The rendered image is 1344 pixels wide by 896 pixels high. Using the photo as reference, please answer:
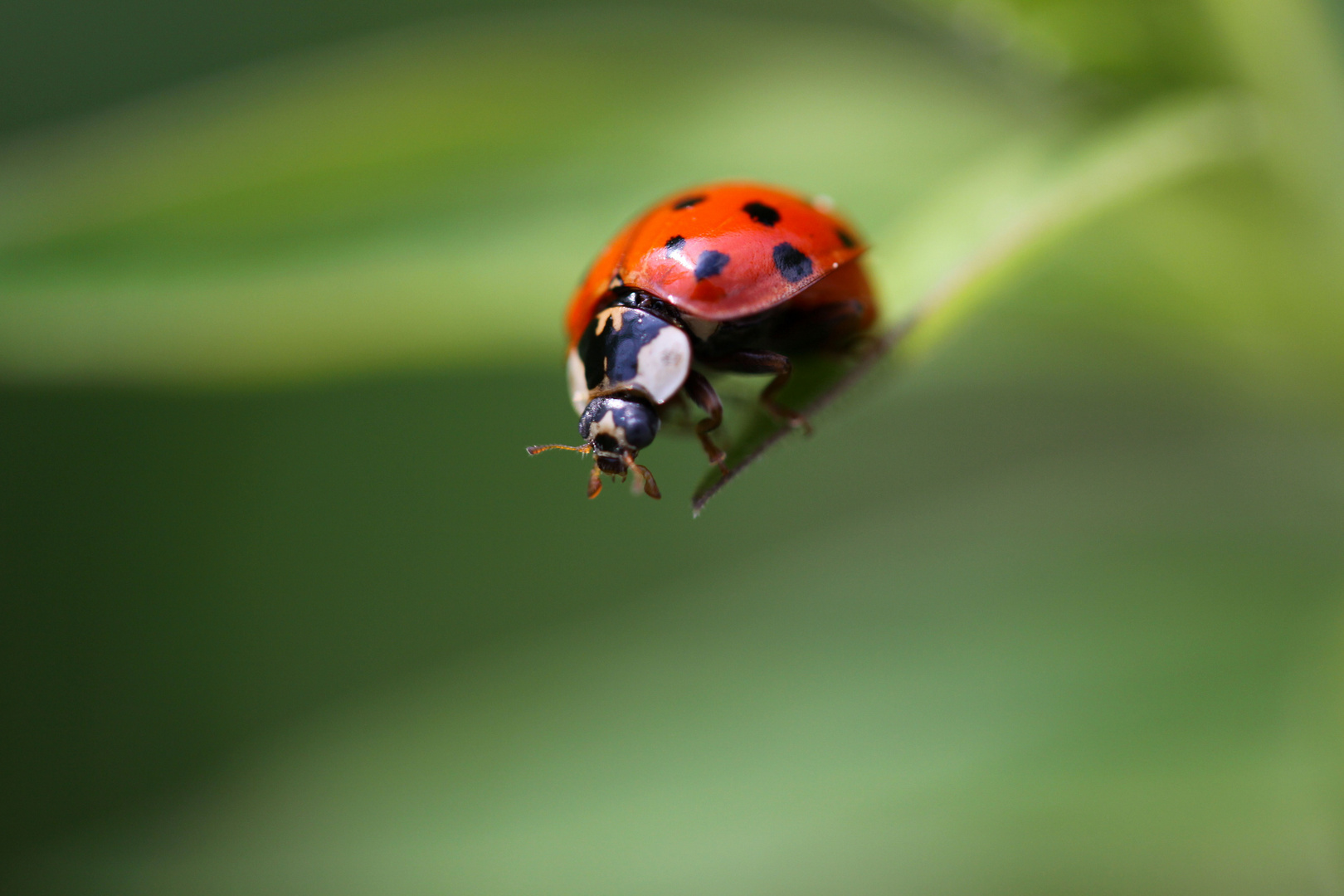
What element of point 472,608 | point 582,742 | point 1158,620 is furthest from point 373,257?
point 472,608

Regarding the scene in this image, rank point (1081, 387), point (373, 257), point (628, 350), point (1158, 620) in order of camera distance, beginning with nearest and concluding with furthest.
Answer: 1. point (628, 350)
2. point (373, 257)
3. point (1158, 620)
4. point (1081, 387)

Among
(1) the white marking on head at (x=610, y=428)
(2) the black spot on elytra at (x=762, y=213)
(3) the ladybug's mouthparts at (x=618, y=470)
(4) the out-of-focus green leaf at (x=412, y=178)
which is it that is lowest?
(3) the ladybug's mouthparts at (x=618, y=470)

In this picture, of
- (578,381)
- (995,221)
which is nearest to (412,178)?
(578,381)

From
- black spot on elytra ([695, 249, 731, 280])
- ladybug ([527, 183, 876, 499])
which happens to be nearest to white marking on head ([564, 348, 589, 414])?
ladybug ([527, 183, 876, 499])

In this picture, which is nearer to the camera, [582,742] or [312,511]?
[582,742]

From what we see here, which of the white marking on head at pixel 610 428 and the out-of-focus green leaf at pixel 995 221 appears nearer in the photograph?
the out-of-focus green leaf at pixel 995 221

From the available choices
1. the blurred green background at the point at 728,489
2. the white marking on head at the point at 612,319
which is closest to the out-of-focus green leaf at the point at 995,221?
the blurred green background at the point at 728,489

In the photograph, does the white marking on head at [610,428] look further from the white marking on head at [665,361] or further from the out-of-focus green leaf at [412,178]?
the out-of-focus green leaf at [412,178]

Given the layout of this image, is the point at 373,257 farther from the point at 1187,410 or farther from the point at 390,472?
the point at 1187,410

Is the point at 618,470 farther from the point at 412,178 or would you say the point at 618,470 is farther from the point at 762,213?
the point at 412,178
